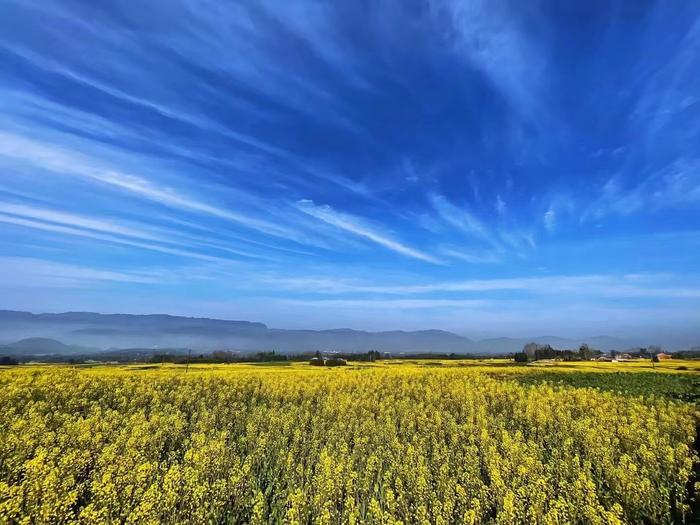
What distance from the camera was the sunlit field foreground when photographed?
8594 millimetres

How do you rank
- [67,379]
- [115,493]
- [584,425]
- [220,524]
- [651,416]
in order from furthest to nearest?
[67,379] → [651,416] → [584,425] → [220,524] → [115,493]

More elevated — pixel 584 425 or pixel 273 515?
pixel 584 425

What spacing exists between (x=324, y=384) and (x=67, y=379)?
17327 mm

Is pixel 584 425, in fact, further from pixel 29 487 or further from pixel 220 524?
pixel 29 487

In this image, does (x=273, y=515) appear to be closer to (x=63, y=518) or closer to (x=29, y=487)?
(x=63, y=518)

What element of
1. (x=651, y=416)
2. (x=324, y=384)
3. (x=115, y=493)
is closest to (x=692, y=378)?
(x=651, y=416)

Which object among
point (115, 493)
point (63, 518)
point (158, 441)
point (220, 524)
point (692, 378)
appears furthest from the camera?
point (692, 378)

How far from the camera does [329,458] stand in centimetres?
1033

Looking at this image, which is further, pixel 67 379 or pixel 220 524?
pixel 67 379

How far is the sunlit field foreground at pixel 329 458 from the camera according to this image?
859cm

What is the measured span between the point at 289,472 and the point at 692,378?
55277 mm

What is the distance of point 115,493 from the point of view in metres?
8.76

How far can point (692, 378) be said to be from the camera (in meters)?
46.5

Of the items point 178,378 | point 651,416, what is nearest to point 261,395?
point 178,378
